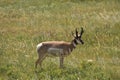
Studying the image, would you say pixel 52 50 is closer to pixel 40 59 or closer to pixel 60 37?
pixel 40 59

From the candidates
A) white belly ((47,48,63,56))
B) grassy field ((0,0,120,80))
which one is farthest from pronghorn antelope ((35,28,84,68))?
grassy field ((0,0,120,80))

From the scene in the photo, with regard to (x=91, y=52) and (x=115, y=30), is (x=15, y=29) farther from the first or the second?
(x=91, y=52)

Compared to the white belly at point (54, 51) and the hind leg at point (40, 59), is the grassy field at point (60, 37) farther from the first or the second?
the white belly at point (54, 51)

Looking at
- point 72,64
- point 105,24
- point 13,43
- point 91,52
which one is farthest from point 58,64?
point 105,24

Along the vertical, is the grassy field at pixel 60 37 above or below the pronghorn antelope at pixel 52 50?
below

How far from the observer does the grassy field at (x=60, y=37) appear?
12.9m

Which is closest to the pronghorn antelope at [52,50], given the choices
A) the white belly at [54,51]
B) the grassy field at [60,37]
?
the white belly at [54,51]

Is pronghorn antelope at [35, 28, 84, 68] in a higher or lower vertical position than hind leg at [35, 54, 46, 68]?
higher

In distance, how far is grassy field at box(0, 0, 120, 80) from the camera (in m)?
12.9

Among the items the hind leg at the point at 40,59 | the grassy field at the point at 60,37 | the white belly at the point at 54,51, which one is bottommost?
the grassy field at the point at 60,37

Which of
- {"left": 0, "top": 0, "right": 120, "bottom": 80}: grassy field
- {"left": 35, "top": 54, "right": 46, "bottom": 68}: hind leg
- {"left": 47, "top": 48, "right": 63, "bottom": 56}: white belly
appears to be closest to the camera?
{"left": 0, "top": 0, "right": 120, "bottom": 80}: grassy field

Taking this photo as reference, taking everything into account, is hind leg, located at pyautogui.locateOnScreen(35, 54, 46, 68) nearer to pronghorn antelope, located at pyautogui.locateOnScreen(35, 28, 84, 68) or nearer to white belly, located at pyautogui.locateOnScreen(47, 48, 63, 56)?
pronghorn antelope, located at pyautogui.locateOnScreen(35, 28, 84, 68)

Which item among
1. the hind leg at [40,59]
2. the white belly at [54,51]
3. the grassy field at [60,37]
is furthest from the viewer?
the hind leg at [40,59]

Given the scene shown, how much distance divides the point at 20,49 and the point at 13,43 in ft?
6.19
